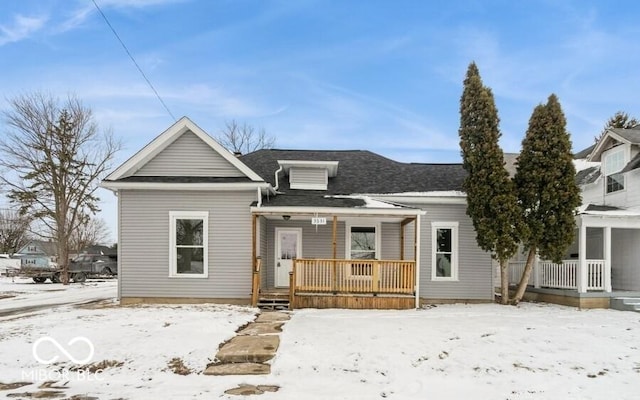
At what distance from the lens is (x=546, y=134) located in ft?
41.7

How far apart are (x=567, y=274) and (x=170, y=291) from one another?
11968mm

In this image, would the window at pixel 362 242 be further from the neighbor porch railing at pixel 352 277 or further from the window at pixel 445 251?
the window at pixel 445 251

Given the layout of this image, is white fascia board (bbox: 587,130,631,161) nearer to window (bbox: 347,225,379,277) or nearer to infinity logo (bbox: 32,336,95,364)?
window (bbox: 347,225,379,277)

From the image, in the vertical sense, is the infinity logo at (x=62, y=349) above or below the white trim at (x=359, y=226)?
below

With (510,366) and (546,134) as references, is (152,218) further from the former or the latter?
(546,134)

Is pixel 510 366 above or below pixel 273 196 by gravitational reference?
below

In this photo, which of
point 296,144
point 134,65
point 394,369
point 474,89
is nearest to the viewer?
point 394,369

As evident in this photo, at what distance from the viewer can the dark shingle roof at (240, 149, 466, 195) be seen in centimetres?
1470

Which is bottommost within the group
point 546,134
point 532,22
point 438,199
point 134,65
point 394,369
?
point 394,369

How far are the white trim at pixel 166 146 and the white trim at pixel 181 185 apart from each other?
0.69ft

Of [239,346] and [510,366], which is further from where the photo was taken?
[239,346]

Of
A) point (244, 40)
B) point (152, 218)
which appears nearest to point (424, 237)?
point (152, 218)

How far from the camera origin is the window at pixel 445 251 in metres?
13.8

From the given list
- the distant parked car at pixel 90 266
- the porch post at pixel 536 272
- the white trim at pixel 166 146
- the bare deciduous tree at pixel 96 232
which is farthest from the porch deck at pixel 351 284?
the bare deciduous tree at pixel 96 232
